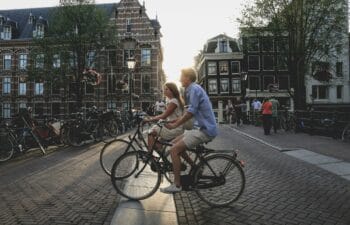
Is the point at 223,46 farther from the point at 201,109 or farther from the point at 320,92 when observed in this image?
the point at 201,109

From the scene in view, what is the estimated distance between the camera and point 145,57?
42719 millimetres

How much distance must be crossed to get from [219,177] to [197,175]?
305 mm

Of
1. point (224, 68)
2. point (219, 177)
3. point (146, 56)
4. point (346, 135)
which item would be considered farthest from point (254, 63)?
point (219, 177)

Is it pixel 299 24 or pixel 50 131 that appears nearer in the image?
pixel 50 131

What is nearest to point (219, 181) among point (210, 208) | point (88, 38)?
point (210, 208)

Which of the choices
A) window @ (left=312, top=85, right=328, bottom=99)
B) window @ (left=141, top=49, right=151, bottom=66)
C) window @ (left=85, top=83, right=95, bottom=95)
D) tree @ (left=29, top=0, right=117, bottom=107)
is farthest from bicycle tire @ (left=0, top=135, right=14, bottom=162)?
window @ (left=312, top=85, right=328, bottom=99)

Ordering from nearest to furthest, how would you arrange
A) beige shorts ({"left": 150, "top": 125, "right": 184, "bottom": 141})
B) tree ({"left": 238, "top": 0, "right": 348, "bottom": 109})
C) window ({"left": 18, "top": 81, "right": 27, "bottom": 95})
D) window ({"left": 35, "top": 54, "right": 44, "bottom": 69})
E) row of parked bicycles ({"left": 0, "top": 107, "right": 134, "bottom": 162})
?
beige shorts ({"left": 150, "top": 125, "right": 184, "bottom": 141}), row of parked bicycles ({"left": 0, "top": 107, "right": 134, "bottom": 162}), tree ({"left": 238, "top": 0, "right": 348, "bottom": 109}), window ({"left": 35, "top": 54, "right": 44, "bottom": 69}), window ({"left": 18, "top": 81, "right": 27, "bottom": 95})

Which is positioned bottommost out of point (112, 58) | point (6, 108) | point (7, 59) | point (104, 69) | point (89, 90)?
point (6, 108)

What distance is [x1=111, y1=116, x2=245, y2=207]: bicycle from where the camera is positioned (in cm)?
478

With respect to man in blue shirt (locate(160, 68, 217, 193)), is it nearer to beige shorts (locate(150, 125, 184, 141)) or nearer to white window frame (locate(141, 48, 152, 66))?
beige shorts (locate(150, 125, 184, 141))

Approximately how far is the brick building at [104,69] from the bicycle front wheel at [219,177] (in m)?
36.4

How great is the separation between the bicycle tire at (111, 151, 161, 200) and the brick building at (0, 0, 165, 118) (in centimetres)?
3577

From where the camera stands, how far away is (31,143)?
11.1 metres

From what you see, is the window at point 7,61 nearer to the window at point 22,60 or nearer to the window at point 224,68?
the window at point 22,60
